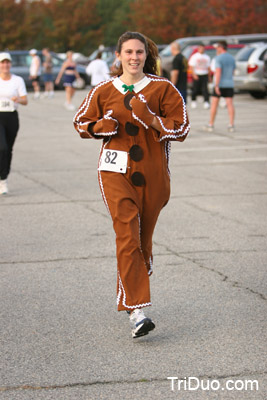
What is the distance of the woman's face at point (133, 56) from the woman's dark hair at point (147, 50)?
5 cm

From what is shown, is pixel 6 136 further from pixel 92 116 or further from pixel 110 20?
pixel 110 20

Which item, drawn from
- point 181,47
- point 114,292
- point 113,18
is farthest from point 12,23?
point 114,292

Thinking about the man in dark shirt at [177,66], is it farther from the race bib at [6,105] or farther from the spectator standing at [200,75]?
the race bib at [6,105]

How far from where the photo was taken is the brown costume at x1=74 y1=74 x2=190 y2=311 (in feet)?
16.1

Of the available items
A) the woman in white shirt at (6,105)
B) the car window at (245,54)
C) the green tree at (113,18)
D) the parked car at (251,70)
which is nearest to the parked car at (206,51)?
the car window at (245,54)

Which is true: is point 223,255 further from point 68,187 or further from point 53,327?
point 68,187

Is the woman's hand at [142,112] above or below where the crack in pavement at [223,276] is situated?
above

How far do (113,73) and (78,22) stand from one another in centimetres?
6561

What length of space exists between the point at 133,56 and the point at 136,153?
599 mm

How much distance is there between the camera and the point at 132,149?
16.2 feet

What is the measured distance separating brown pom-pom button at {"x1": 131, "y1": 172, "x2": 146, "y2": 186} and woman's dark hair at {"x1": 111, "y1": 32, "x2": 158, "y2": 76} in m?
0.68

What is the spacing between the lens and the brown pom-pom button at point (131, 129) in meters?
4.91

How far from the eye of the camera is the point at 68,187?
1078 cm

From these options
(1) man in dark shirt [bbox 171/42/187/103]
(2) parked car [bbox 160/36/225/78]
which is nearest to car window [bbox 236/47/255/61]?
(2) parked car [bbox 160/36/225/78]
